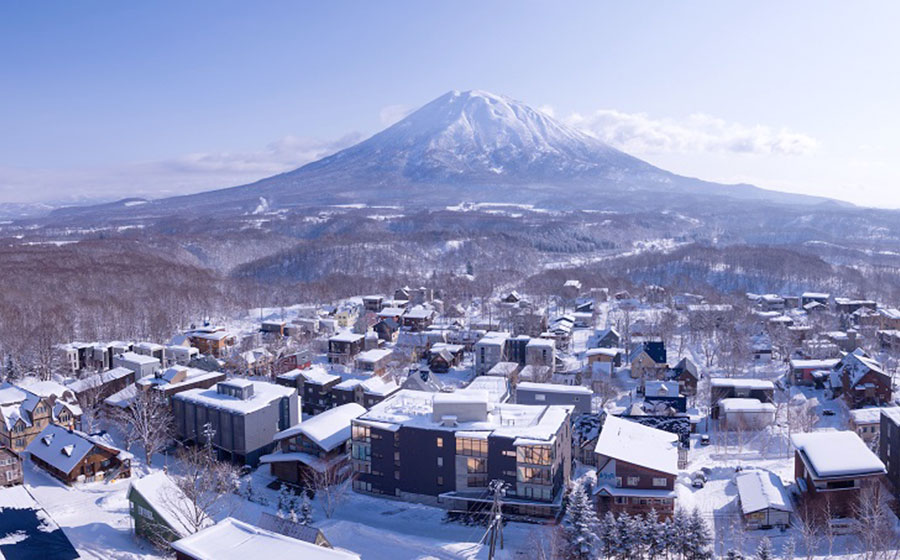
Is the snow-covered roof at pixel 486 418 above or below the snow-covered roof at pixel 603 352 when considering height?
above

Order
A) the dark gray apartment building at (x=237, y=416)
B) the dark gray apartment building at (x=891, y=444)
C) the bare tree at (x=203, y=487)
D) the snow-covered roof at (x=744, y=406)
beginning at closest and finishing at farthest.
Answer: the bare tree at (x=203, y=487), the dark gray apartment building at (x=891, y=444), the dark gray apartment building at (x=237, y=416), the snow-covered roof at (x=744, y=406)

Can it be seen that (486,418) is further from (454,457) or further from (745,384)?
(745,384)

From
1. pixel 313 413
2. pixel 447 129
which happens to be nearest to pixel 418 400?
pixel 313 413

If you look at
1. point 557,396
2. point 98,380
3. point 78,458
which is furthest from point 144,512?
point 557,396

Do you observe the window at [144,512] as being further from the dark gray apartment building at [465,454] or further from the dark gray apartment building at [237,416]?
the dark gray apartment building at [465,454]

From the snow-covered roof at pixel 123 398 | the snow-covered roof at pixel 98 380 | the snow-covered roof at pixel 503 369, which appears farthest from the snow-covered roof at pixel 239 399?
the snow-covered roof at pixel 503 369

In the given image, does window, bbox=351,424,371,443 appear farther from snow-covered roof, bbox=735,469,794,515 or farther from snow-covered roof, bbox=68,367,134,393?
snow-covered roof, bbox=68,367,134,393
